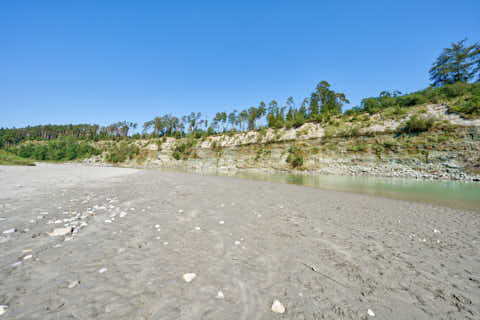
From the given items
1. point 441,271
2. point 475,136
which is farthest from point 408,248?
point 475,136

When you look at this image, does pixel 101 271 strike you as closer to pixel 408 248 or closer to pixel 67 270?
pixel 67 270

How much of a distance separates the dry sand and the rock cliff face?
27960 mm

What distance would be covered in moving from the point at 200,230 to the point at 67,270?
271 cm

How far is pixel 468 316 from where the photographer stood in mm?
2375

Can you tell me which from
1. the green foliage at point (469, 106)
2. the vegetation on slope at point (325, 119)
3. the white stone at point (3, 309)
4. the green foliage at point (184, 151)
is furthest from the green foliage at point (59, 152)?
the green foliage at point (469, 106)

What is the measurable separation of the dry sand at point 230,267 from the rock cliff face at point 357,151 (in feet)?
91.7

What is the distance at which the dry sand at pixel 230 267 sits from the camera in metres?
2.28

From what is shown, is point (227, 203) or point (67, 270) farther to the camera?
point (227, 203)

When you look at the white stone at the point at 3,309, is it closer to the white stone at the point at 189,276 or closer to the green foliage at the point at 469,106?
the white stone at the point at 189,276

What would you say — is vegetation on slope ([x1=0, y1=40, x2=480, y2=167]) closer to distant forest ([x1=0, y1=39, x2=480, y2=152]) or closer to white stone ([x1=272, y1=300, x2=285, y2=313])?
distant forest ([x1=0, y1=39, x2=480, y2=152])

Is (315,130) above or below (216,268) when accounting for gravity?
above

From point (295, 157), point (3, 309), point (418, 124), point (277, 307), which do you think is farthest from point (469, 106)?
point (3, 309)

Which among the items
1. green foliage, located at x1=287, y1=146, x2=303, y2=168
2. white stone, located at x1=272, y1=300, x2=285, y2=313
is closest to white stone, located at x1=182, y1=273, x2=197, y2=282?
white stone, located at x1=272, y1=300, x2=285, y2=313

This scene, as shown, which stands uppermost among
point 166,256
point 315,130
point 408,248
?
point 315,130
